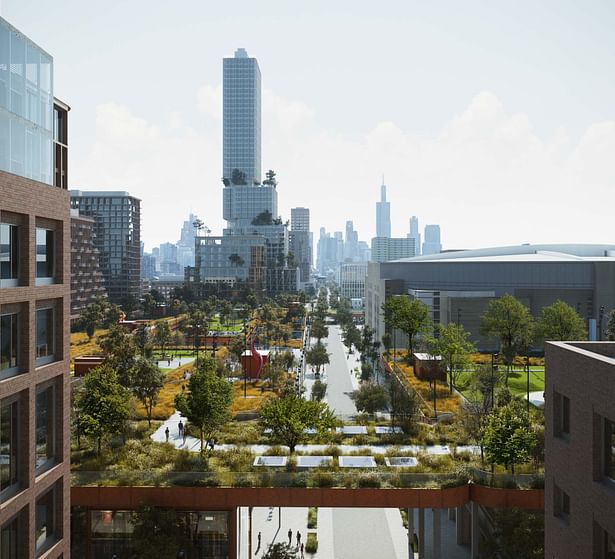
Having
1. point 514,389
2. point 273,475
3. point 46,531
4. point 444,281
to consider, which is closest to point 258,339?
point 444,281

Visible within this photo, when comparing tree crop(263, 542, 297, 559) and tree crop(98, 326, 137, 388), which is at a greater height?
tree crop(98, 326, 137, 388)

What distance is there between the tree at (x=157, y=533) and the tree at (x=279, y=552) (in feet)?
11.6

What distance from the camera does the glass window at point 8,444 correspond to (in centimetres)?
1338

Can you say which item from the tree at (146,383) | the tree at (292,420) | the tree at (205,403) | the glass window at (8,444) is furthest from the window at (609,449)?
the tree at (146,383)

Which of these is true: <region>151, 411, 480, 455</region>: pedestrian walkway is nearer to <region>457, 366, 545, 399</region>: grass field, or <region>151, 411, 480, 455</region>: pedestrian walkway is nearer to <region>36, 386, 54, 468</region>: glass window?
<region>457, 366, 545, 399</region>: grass field

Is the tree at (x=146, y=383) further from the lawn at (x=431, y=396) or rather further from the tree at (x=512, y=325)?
the tree at (x=512, y=325)

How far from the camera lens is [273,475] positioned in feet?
73.4

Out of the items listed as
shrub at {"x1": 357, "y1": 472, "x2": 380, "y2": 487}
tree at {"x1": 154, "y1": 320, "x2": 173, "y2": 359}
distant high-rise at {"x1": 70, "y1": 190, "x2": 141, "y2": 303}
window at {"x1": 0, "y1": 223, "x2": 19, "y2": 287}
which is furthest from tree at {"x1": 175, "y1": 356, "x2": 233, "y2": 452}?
distant high-rise at {"x1": 70, "y1": 190, "x2": 141, "y2": 303}

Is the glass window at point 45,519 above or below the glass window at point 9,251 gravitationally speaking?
below

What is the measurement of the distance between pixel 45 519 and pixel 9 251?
726cm

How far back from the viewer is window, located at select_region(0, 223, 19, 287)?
13273 millimetres

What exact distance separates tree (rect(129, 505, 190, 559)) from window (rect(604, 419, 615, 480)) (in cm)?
1508

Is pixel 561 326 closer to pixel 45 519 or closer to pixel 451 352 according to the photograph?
pixel 451 352

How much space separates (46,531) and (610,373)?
47.6 ft
